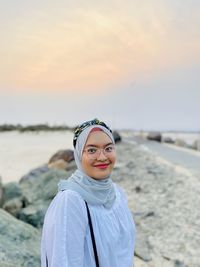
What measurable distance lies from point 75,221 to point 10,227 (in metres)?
2.29

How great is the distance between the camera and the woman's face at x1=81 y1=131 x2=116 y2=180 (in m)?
2.13

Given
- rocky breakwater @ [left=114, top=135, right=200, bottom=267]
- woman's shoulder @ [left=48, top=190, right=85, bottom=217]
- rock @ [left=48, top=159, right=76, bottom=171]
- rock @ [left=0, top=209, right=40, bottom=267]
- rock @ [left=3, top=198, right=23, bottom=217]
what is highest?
woman's shoulder @ [left=48, top=190, right=85, bottom=217]

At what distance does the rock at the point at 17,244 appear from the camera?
360cm

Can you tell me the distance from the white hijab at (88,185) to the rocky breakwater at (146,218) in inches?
58.8

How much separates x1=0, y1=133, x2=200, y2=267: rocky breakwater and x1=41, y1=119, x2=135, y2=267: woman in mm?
1440

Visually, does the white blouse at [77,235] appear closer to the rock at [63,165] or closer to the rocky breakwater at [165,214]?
the rocky breakwater at [165,214]

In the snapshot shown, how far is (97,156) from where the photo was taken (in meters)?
2.13

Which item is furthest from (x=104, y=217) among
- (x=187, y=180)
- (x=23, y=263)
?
(x=187, y=180)

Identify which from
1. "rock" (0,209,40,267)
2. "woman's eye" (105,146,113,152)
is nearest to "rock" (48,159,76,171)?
"rock" (0,209,40,267)

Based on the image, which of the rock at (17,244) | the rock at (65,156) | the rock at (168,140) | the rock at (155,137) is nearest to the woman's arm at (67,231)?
the rock at (17,244)

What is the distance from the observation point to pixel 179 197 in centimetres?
908

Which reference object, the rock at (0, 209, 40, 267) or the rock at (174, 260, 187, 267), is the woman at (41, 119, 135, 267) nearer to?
the rock at (0, 209, 40, 267)

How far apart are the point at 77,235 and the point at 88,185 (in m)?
0.25

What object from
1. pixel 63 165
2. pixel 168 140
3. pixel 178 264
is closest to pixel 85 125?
pixel 178 264
